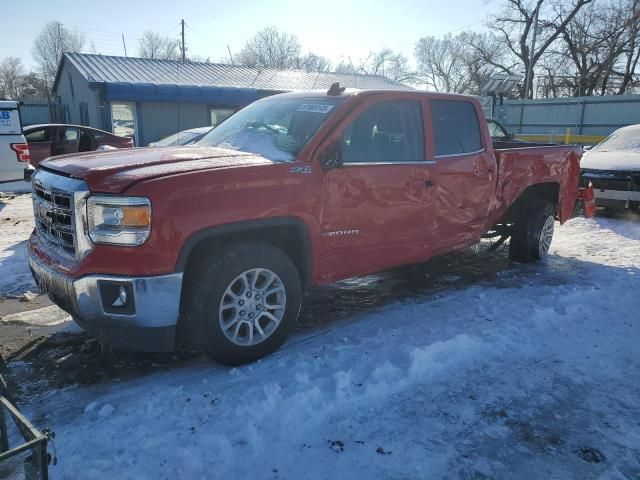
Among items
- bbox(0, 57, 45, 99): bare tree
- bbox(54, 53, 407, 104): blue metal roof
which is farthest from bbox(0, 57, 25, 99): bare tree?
bbox(54, 53, 407, 104): blue metal roof

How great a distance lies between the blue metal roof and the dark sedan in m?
5.88

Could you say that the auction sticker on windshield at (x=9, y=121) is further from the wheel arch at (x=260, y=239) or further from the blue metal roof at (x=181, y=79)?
the wheel arch at (x=260, y=239)

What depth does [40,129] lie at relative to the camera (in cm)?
1365

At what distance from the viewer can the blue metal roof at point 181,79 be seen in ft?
68.5

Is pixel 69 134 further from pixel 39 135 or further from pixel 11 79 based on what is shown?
pixel 11 79

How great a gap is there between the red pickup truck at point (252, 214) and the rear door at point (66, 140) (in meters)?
10.4

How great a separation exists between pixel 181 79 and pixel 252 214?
72.1 feet

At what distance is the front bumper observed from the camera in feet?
10.2

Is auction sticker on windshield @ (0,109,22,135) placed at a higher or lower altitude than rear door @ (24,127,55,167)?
higher

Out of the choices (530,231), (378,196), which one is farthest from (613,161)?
(378,196)

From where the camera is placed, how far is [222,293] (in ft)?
11.1

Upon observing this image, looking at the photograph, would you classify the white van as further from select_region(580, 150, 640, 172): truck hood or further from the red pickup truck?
select_region(580, 150, 640, 172): truck hood

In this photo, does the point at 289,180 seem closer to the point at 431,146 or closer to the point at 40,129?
the point at 431,146

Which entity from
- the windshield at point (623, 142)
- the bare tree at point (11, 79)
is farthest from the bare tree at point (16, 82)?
the windshield at point (623, 142)
